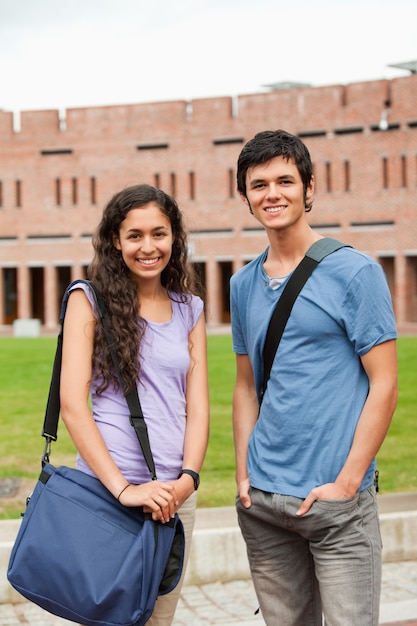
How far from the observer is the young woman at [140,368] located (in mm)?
2262

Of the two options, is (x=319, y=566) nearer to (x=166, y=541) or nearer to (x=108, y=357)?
(x=166, y=541)

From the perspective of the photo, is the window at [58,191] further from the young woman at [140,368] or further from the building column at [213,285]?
the young woman at [140,368]

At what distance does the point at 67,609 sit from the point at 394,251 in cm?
2754

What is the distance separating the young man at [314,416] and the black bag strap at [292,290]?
16 millimetres

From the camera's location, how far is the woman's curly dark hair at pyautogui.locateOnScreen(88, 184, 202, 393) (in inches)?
90.3

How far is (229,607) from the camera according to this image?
3.99m

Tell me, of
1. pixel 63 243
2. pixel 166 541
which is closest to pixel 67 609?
pixel 166 541

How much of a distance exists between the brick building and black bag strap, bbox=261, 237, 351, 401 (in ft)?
87.7

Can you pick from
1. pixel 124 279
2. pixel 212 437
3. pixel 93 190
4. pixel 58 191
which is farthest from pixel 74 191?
pixel 124 279

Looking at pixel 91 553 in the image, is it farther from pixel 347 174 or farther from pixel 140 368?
pixel 347 174

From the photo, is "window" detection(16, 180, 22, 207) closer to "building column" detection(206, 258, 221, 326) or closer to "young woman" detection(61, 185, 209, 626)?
"building column" detection(206, 258, 221, 326)

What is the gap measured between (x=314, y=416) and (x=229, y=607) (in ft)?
6.97

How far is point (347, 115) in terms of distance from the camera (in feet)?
96.1

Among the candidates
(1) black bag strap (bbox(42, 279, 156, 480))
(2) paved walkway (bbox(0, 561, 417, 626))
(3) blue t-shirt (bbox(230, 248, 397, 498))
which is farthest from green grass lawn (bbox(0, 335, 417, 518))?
(3) blue t-shirt (bbox(230, 248, 397, 498))
